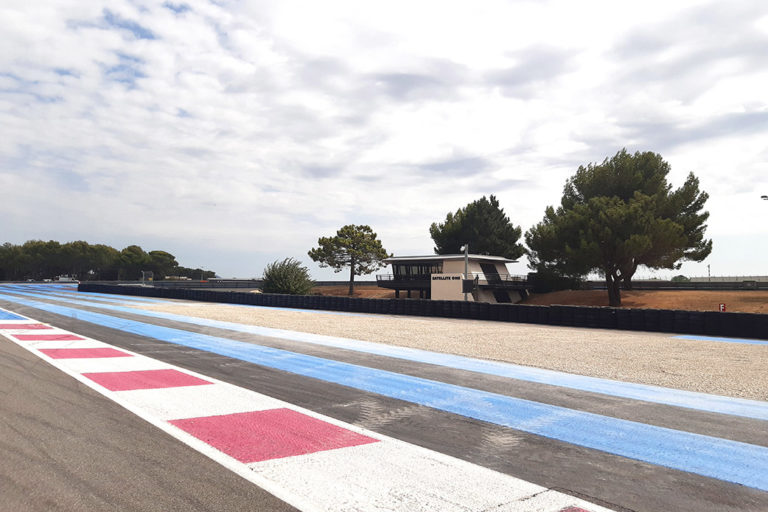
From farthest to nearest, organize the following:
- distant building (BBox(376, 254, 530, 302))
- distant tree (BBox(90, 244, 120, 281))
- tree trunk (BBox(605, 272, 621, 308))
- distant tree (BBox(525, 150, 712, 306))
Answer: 1. distant tree (BBox(90, 244, 120, 281))
2. distant building (BBox(376, 254, 530, 302))
3. tree trunk (BBox(605, 272, 621, 308))
4. distant tree (BBox(525, 150, 712, 306))

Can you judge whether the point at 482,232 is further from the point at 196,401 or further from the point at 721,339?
the point at 196,401

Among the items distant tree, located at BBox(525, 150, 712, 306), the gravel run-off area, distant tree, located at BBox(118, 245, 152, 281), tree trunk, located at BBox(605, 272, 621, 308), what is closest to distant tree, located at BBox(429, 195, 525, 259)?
distant tree, located at BBox(525, 150, 712, 306)

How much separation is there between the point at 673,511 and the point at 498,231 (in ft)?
204

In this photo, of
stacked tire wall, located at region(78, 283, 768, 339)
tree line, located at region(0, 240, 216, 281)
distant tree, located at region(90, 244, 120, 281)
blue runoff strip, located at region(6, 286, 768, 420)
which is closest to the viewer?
blue runoff strip, located at region(6, 286, 768, 420)

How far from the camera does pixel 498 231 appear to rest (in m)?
64.4

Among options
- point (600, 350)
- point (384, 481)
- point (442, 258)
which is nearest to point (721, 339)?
point (600, 350)

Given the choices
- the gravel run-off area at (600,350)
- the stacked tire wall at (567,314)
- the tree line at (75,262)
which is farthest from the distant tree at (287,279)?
the tree line at (75,262)

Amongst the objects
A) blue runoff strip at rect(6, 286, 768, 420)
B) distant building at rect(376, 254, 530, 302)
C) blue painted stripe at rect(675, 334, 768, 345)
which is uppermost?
distant building at rect(376, 254, 530, 302)

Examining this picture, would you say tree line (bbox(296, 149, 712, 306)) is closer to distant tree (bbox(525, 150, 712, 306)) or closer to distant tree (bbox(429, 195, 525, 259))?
distant tree (bbox(525, 150, 712, 306))

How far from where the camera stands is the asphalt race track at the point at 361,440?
12.8 feet

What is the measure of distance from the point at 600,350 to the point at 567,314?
27.2 feet

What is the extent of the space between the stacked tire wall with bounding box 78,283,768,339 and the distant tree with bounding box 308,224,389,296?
3553 centimetres

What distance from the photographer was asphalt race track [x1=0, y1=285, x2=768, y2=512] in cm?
391

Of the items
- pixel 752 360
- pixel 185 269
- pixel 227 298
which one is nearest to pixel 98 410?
pixel 752 360
